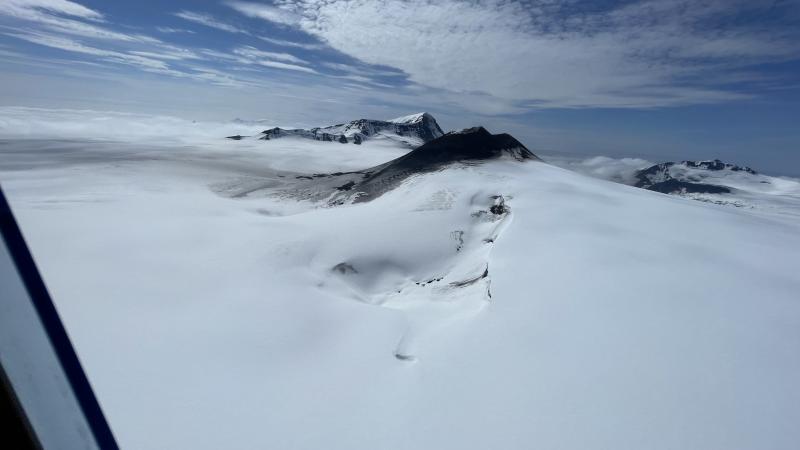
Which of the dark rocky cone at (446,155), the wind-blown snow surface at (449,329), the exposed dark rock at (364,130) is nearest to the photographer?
the wind-blown snow surface at (449,329)

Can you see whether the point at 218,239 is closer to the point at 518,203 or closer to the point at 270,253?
the point at 270,253

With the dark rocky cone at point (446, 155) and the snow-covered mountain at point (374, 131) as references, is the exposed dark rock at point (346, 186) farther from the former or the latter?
the snow-covered mountain at point (374, 131)

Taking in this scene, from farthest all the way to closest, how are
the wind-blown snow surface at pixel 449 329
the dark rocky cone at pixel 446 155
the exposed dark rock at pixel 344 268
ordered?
the dark rocky cone at pixel 446 155 < the exposed dark rock at pixel 344 268 < the wind-blown snow surface at pixel 449 329

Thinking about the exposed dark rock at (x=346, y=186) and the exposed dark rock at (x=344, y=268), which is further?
the exposed dark rock at (x=346, y=186)

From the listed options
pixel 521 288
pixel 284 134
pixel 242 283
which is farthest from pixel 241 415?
pixel 284 134

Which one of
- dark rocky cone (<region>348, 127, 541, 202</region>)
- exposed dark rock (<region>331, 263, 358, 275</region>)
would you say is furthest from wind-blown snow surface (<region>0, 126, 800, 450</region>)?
dark rocky cone (<region>348, 127, 541, 202</region>)

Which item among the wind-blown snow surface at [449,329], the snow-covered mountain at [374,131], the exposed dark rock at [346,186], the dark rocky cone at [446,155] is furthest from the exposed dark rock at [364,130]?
the wind-blown snow surface at [449,329]
